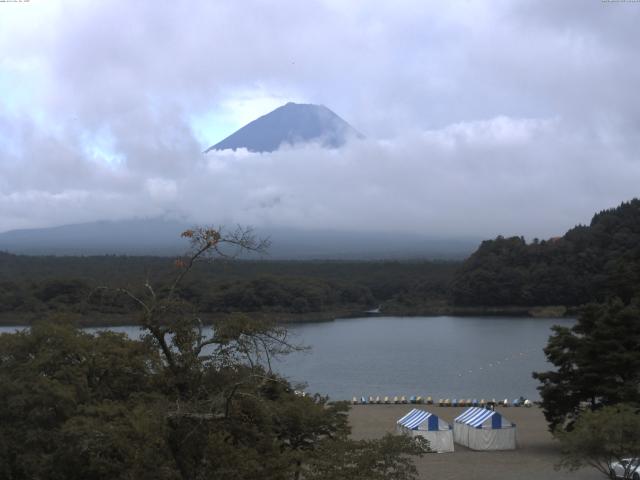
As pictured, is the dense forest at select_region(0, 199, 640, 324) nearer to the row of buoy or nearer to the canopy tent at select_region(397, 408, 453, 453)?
the row of buoy

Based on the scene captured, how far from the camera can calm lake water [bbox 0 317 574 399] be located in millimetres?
21312

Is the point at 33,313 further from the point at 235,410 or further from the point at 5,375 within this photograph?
the point at 235,410

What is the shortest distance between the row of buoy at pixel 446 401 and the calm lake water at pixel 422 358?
3.39 feet

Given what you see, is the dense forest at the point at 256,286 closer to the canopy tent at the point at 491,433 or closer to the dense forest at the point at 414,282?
the dense forest at the point at 414,282

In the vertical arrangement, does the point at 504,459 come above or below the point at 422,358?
above

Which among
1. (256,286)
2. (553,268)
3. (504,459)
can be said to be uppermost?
(553,268)

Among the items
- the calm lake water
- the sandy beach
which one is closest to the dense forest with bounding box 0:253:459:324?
the calm lake water

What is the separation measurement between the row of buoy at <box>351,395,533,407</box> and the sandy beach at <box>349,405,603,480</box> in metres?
1.67

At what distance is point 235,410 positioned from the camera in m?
4.74

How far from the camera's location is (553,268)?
147 feet

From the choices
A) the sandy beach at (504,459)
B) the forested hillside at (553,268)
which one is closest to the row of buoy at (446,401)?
the sandy beach at (504,459)

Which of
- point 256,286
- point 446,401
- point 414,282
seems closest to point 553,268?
point 414,282

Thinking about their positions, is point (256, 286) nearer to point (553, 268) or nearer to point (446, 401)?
point (553, 268)

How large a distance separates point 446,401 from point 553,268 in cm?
2840
